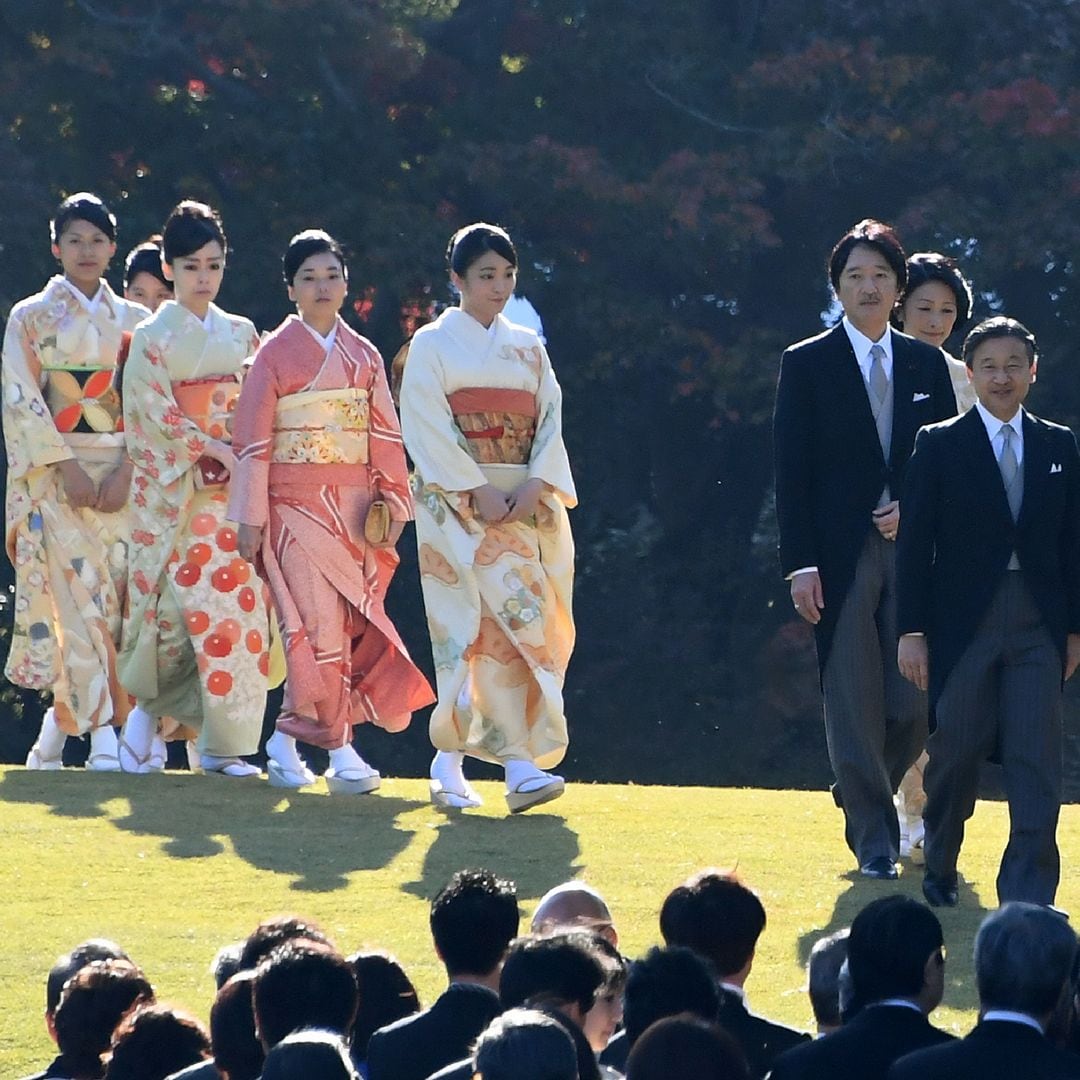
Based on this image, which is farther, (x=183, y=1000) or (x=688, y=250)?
(x=688, y=250)

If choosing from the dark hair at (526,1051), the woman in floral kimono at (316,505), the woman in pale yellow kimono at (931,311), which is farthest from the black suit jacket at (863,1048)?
the woman in floral kimono at (316,505)

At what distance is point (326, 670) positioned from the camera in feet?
32.4

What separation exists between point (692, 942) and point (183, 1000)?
1830 millimetres

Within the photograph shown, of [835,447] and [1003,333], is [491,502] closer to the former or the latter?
[835,447]

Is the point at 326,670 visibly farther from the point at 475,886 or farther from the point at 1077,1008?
the point at 1077,1008

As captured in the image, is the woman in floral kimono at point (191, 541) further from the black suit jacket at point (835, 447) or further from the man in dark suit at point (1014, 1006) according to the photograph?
the man in dark suit at point (1014, 1006)

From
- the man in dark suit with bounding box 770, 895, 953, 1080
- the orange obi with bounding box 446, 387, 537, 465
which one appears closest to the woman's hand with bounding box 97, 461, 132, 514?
the orange obi with bounding box 446, 387, 537, 465

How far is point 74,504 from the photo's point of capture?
11.0 meters

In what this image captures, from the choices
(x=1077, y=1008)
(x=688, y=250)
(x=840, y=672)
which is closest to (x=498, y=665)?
(x=840, y=672)

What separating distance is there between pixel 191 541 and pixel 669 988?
6.67m

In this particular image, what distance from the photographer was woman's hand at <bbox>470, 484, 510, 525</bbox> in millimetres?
9219

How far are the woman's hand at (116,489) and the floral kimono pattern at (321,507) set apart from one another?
48.7 inches

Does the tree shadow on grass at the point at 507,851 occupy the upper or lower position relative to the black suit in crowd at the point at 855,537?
lower

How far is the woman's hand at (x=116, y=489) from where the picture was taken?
11.0 m
